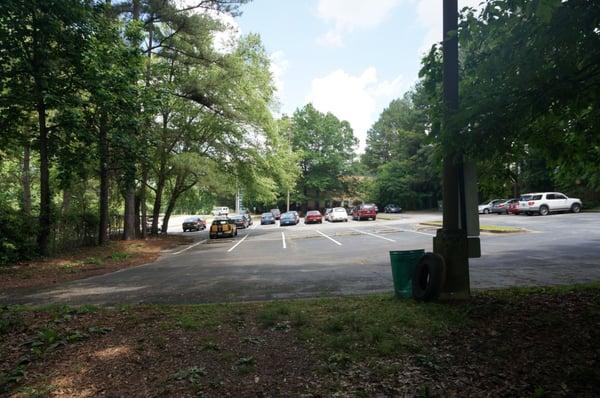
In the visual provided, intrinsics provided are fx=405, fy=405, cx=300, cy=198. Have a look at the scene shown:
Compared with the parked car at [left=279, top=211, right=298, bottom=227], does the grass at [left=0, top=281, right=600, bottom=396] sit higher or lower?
lower

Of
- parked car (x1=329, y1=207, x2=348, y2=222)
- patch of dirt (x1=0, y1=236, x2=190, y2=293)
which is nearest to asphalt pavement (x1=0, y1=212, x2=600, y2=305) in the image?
patch of dirt (x1=0, y1=236, x2=190, y2=293)

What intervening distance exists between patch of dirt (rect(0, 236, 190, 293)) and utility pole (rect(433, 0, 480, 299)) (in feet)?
33.2

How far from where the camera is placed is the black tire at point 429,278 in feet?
20.9

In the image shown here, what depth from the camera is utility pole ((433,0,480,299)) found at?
6.50 m

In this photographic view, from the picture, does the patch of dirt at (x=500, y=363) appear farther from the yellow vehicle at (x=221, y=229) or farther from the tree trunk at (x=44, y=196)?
the yellow vehicle at (x=221, y=229)

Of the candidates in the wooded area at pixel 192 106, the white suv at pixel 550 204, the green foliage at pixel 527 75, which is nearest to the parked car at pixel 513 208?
the white suv at pixel 550 204

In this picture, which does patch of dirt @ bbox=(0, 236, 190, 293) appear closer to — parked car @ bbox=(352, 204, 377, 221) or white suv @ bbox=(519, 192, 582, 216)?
parked car @ bbox=(352, 204, 377, 221)

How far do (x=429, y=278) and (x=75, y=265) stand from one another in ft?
41.6

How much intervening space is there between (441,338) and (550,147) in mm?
4156

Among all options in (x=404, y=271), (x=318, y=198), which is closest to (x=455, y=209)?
(x=404, y=271)

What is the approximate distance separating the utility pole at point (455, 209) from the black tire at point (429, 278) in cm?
22

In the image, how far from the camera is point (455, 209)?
6672 mm

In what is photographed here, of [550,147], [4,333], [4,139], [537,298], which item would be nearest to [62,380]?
[4,333]

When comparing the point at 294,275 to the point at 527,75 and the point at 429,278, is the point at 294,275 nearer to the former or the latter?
the point at 429,278
